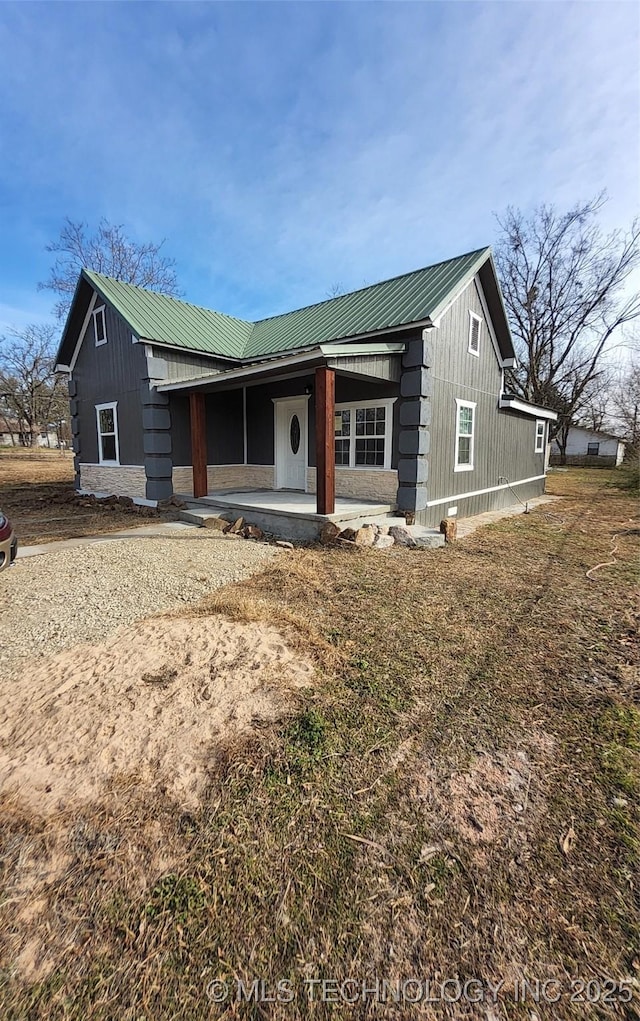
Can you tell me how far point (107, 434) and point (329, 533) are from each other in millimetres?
8621

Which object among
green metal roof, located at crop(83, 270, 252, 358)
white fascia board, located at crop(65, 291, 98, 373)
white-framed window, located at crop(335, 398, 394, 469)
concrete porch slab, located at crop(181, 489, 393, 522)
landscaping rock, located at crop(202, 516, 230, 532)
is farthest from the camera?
white fascia board, located at crop(65, 291, 98, 373)

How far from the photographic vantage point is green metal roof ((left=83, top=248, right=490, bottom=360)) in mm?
8641

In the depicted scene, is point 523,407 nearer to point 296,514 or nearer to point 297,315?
point 297,315

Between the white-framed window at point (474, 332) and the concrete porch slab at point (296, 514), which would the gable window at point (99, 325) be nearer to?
the concrete porch slab at point (296, 514)

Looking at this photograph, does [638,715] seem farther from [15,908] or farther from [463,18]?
[463,18]

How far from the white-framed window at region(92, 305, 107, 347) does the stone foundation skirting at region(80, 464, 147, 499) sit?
3571 mm

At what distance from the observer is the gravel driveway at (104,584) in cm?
376

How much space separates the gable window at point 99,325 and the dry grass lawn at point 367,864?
40.0ft

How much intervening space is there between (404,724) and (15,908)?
2017mm

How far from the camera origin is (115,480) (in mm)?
12062

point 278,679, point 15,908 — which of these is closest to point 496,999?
point 15,908

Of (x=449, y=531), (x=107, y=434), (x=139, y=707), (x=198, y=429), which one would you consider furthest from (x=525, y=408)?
(x=139, y=707)

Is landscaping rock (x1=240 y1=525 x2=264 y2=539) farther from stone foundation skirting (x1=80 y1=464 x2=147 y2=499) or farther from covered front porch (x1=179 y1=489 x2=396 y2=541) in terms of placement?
stone foundation skirting (x1=80 y1=464 x2=147 y2=499)

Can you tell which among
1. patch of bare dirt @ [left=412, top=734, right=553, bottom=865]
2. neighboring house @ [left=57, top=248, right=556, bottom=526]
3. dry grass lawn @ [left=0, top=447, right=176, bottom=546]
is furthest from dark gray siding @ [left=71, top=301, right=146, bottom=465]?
patch of bare dirt @ [left=412, top=734, right=553, bottom=865]
